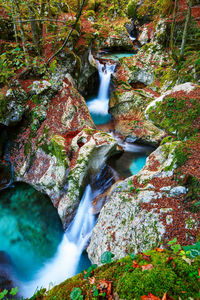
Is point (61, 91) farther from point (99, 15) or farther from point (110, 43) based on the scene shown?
point (99, 15)

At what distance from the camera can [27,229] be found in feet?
22.1

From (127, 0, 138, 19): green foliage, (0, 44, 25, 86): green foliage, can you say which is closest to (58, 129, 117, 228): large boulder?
(0, 44, 25, 86): green foliage

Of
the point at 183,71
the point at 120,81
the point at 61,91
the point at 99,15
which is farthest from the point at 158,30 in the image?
the point at 99,15

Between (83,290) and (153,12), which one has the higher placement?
(153,12)

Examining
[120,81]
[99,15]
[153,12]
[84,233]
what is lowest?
[84,233]

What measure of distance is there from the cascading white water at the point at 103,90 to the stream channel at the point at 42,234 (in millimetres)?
6652

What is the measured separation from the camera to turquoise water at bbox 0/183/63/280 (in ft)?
19.3

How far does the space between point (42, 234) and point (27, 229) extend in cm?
70

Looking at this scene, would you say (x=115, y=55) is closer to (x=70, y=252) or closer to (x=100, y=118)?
(x=100, y=118)

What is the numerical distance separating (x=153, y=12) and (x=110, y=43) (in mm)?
6485

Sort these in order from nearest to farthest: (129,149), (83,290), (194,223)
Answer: (83,290) → (194,223) → (129,149)

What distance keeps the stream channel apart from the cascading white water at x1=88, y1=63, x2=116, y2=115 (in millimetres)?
6652

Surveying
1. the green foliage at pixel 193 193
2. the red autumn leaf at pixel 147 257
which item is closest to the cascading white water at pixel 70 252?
the green foliage at pixel 193 193

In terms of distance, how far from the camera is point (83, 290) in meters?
1.58
